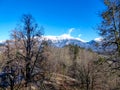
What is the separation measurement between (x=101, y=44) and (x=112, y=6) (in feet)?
9.15

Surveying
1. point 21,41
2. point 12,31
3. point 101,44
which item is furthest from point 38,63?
point 101,44

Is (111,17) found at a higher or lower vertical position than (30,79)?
higher

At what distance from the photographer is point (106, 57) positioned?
14.3 metres

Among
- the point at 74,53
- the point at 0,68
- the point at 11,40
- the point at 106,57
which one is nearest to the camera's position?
the point at 106,57

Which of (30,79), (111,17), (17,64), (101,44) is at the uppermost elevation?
(111,17)

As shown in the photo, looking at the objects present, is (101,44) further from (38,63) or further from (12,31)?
(12,31)

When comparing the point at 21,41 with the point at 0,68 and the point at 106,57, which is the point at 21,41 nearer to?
the point at 0,68

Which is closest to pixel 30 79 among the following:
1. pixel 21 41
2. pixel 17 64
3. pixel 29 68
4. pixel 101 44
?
pixel 29 68

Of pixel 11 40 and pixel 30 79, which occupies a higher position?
pixel 11 40

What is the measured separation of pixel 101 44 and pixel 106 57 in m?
0.97

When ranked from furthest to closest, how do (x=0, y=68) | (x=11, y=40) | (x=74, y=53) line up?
(x=74, y=53)
(x=11, y=40)
(x=0, y=68)

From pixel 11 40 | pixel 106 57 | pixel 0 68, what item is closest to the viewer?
pixel 106 57

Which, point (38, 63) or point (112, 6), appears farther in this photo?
point (38, 63)

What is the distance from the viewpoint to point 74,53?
121750mm
